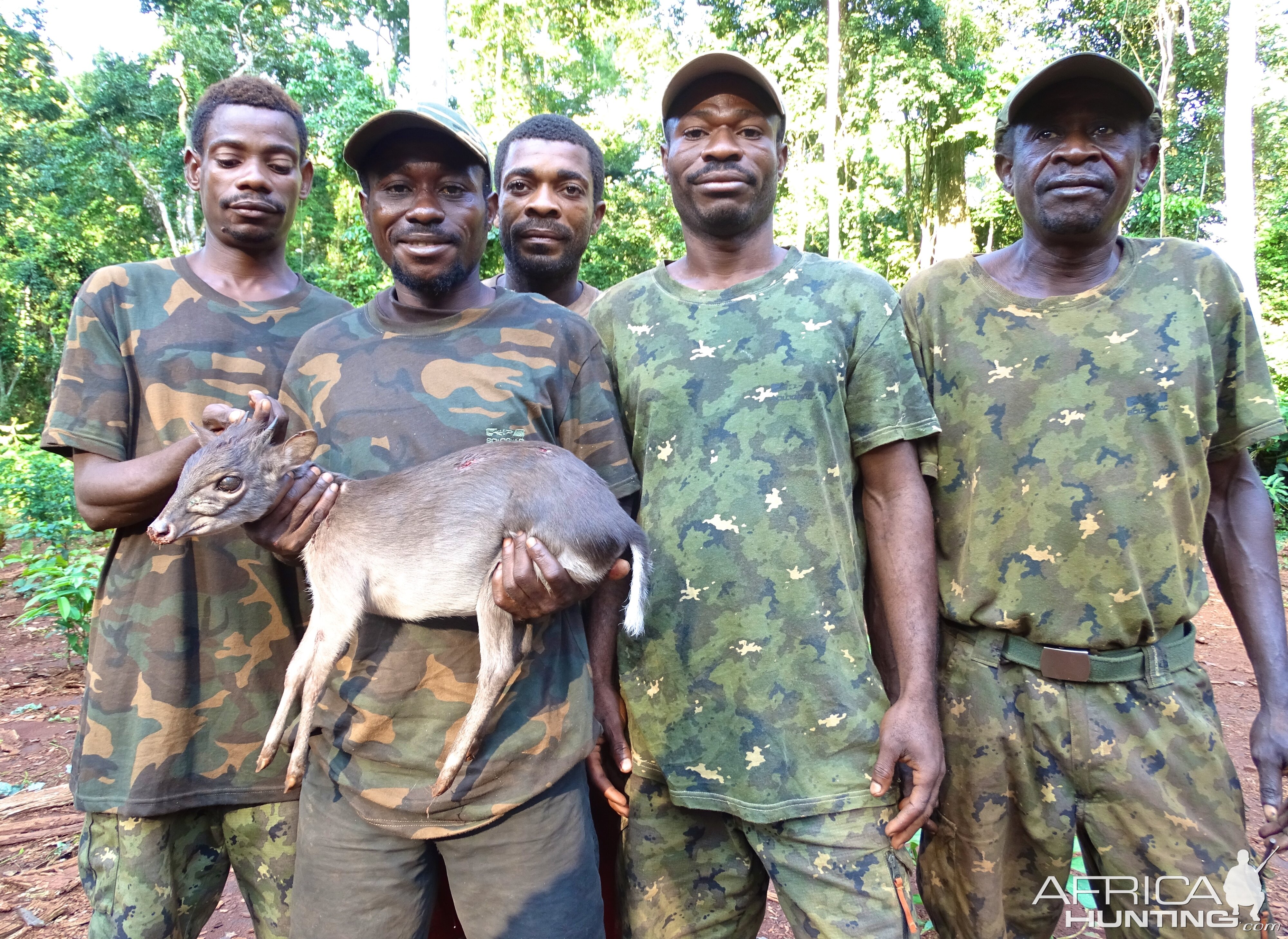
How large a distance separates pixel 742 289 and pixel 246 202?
1711 mm

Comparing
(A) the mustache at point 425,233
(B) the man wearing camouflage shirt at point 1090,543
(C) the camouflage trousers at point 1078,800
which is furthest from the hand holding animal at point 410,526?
(C) the camouflage trousers at point 1078,800

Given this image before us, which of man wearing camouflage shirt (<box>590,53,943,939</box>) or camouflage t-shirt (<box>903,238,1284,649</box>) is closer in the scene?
man wearing camouflage shirt (<box>590,53,943,939</box>)

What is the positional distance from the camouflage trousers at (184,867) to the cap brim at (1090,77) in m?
3.52

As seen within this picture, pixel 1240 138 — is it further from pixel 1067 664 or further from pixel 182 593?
pixel 182 593

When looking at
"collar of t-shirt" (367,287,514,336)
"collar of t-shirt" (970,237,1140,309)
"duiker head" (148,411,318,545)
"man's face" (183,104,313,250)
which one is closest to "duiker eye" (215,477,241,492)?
"duiker head" (148,411,318,545)

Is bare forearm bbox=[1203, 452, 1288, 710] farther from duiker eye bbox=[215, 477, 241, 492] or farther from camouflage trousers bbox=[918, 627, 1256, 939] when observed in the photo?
duiker eye bbox=[215, 477, 241, 492]

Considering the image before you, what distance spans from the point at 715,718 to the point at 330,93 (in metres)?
21.8

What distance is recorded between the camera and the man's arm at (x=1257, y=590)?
9.05 ft

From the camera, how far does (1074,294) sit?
280cm

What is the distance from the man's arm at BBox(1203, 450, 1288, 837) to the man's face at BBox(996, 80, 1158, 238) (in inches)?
40.3

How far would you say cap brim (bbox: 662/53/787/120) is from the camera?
267 cm

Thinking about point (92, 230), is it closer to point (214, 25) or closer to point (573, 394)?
point (214, 25)

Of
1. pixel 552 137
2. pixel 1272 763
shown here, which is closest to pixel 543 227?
pixel 552 137

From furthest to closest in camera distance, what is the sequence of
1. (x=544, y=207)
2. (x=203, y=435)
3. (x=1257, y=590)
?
(x=544, y=207)
(x=1257, y=590)
(x=203, y=435)
